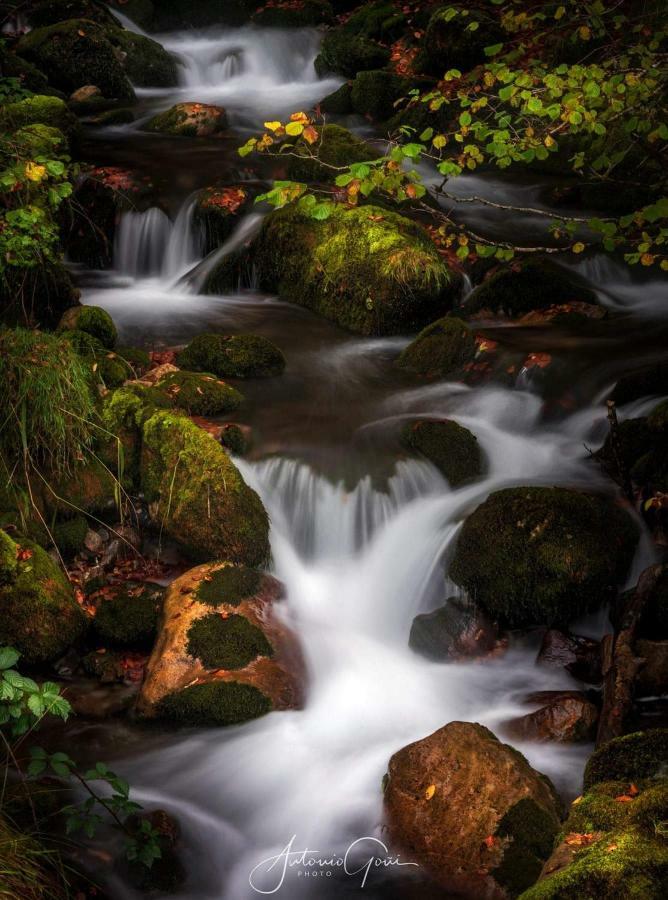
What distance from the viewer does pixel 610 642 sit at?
198 inches

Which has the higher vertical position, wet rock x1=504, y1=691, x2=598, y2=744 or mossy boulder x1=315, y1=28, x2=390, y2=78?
mossy boulder x1=315, y1=28, x2=390, y2=78

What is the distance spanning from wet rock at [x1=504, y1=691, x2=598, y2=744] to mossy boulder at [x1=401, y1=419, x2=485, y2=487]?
2.21 m

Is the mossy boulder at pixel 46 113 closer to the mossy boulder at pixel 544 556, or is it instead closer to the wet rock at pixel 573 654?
the mossy boulder at pixel 544 556

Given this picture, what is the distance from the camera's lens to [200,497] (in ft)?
19.5

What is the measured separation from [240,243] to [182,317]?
1.56m

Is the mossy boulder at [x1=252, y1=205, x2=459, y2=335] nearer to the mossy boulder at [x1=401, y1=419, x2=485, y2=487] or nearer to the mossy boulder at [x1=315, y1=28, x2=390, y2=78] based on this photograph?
the mossy boulder at [x1=401, y1=419, x2=485, y2=487]

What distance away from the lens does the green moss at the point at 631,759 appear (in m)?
2.49

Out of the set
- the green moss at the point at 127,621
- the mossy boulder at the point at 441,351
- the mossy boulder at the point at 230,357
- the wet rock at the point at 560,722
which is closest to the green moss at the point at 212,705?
the green moss at the point at 127,621

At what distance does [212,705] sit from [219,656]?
0.93 feet

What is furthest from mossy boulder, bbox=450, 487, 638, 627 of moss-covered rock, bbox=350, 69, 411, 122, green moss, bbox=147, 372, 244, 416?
moss-covered rock, bbox=350, 69, 411, 122

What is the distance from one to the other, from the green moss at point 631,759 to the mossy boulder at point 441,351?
5756 mm

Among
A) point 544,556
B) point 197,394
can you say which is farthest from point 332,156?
point 544,556

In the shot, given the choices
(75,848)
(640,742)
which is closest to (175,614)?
(75,848)

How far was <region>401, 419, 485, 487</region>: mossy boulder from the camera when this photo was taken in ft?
21.9
